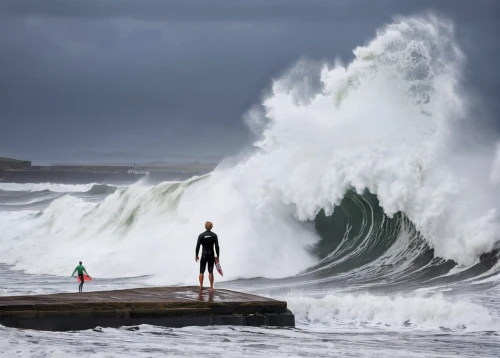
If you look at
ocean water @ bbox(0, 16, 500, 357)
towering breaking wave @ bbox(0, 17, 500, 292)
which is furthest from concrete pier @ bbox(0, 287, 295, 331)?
towering breaking wave @ bbox(0, 17, 500, 292)

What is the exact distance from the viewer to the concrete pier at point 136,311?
39.2 ft

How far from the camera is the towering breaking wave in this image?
20.3 metres

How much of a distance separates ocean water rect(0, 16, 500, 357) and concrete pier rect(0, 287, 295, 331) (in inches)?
10.5

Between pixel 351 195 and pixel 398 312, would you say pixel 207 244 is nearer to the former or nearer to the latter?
pixel 398 312

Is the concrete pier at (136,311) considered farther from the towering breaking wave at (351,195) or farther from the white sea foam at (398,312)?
the towering breaking wave at (351,195)

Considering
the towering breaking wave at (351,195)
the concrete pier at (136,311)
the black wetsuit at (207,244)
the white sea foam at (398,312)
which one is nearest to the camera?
the concrete pier at (136,311)

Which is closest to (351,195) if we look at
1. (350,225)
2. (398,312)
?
(350,225)

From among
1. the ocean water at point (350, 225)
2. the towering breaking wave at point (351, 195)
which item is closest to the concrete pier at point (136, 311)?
the ocean water at point (350, 225)

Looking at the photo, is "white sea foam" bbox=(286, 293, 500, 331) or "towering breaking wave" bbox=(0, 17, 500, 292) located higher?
"towering breaking wave" bbox=(0, 17, 500, 292)

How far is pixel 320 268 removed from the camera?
20359mm

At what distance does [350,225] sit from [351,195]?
0.73 metres

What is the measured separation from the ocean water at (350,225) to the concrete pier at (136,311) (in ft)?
0.88

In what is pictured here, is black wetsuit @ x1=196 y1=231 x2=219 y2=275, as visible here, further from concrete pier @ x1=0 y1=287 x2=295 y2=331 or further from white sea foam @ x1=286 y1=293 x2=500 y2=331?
white sea foam @ x1=286 y1=293 x2=500 y2=331

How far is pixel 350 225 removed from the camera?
73.8 ft
